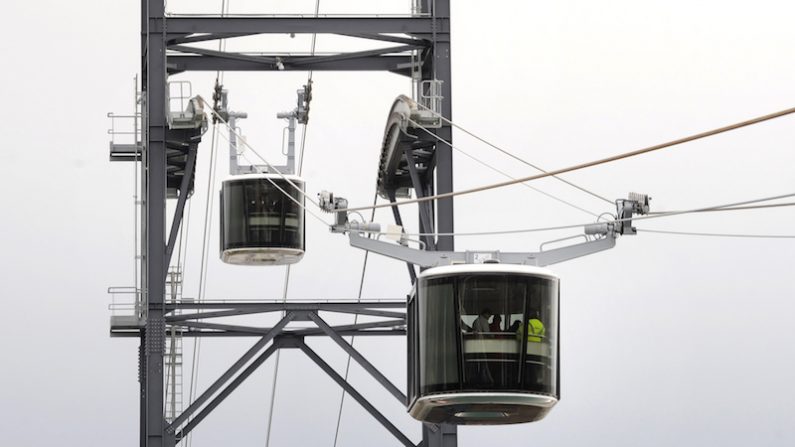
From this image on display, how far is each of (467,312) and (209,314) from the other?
14.3 metres

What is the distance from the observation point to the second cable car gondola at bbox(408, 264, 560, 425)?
146 ft

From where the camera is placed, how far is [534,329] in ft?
147

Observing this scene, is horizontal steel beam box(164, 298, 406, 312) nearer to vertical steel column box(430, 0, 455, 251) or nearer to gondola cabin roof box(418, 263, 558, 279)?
vertical steel column box(430, 0, 455, 251)

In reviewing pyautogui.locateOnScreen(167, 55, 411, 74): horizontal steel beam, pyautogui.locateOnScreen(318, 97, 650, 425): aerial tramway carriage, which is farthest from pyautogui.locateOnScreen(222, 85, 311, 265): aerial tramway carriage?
pyautogui.locateOnScreen(318, 97, 650, 425): aerial tramway carriage

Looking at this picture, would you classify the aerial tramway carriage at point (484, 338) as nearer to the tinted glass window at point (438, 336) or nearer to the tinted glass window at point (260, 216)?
the tinted glass window at point (438, 336)

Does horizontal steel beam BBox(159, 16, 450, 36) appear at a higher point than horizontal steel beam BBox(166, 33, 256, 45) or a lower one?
higher

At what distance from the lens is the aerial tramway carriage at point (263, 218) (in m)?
57.0

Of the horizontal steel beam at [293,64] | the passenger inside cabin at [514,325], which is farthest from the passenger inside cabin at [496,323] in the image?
the horizontal steel beam at [293,64]

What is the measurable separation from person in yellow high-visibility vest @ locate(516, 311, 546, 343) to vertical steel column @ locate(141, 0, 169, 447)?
1435 centimetres

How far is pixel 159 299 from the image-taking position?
5719cm

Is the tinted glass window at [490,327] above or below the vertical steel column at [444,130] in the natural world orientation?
below

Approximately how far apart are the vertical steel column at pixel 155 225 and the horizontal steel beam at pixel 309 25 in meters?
0.61

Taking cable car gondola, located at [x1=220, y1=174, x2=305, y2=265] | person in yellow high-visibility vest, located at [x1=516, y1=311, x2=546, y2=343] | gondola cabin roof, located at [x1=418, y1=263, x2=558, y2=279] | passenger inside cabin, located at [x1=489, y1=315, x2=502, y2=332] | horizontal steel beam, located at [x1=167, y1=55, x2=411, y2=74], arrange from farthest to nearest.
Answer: horizontal steel beam, located at [x1=167, y1=55, x2=411, y2=74]
cable car gondola, located at [x1=220, y1=174, x2=305, y2=265]
person in yellow high-visibility vest, located at [x1=516, y1=311, x2=546, y2=343]
passenger inside cabin, located at [x1=489, y1=315, x2=502, y2=332]
gondola cabin roof, located at [x1=418, y1=263, x2=558, y2=279]

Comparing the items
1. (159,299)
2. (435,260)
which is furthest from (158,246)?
(435,260)
